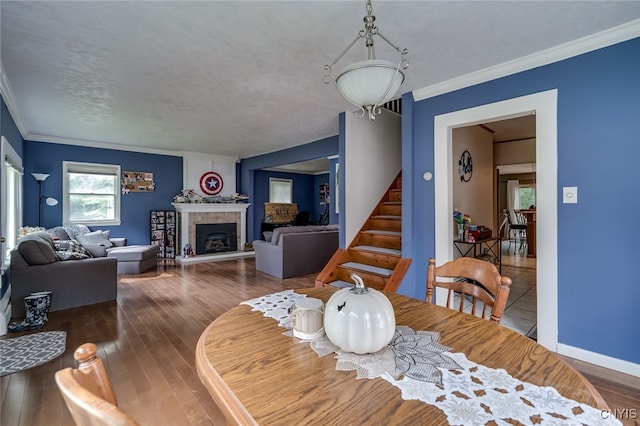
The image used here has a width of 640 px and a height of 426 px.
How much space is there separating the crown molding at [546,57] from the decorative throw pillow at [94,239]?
→ 5.75 metres

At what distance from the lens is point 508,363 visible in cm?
90

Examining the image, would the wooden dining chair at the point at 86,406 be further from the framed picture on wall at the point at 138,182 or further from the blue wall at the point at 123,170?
the framed picture on wall at the point at 138,182

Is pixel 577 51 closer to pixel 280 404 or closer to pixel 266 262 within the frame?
pixel 280 404

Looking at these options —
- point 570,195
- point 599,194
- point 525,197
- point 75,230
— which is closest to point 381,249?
point 570,195

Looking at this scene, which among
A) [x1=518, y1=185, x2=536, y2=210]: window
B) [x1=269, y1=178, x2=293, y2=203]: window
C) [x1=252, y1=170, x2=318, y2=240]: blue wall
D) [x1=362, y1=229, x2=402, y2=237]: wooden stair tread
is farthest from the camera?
[x1=518, y1=185, x2=536, y2=210]: window

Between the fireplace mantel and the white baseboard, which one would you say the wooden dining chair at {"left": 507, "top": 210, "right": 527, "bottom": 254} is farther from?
the fireplace mantel

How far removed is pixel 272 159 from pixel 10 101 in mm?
4291

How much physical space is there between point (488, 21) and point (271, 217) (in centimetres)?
816

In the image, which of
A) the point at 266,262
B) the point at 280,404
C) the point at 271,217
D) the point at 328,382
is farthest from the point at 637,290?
the point at 271,217

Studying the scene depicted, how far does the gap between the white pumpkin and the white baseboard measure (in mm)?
2400

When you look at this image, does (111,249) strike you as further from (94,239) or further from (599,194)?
(599,194)

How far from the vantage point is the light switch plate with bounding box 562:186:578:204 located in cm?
237

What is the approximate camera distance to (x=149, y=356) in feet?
8.00

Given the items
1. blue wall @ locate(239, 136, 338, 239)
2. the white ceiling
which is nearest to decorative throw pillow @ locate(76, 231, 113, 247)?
the white ceiling
